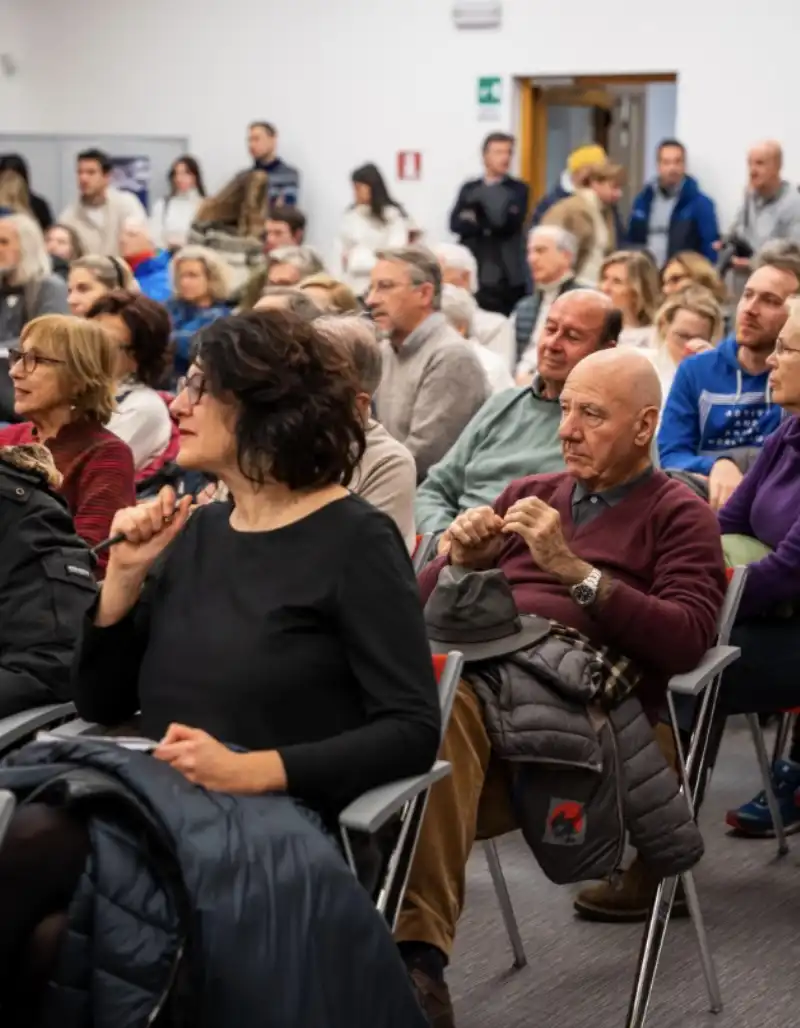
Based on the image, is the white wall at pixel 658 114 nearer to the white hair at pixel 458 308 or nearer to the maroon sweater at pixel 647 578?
the white hair at pixel 458 308

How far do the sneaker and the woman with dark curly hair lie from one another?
1.79 meters

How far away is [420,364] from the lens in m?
4.98

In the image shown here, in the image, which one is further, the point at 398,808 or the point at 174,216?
the point at 174,216

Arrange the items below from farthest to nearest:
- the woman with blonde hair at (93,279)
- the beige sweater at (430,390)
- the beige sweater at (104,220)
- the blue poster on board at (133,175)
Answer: the blue poster on board at (133,175)
the beige sweater at (104,220)
the woman with blonde hair at (93,279)
the beige sweater at (430,390)

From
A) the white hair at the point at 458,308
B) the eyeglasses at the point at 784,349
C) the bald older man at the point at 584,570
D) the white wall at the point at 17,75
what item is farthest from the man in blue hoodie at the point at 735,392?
the white wall at the point at 17,75

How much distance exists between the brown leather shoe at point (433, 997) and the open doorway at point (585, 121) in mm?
9513

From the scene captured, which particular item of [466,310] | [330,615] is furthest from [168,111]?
[330,615]

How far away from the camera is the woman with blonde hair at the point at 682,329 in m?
5.56

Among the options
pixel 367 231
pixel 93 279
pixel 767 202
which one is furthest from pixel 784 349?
pixel 367 231

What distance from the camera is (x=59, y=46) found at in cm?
1314

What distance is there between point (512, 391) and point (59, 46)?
997 centimetres

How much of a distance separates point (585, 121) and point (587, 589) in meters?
9.70

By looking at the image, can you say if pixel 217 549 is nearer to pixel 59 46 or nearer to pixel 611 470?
pixel 611 470

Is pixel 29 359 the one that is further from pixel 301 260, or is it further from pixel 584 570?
pixel 301 260
